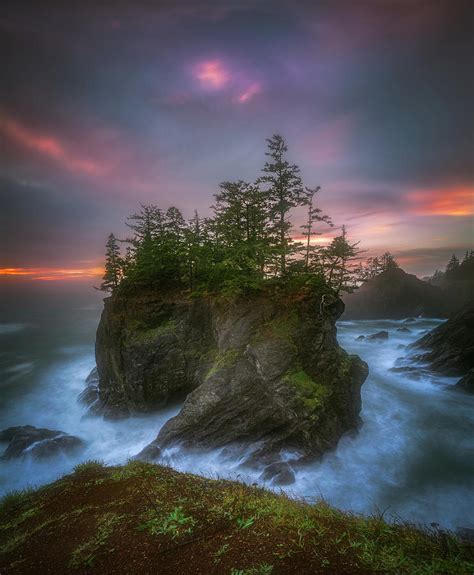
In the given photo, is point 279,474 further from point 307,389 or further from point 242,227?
point 242,227

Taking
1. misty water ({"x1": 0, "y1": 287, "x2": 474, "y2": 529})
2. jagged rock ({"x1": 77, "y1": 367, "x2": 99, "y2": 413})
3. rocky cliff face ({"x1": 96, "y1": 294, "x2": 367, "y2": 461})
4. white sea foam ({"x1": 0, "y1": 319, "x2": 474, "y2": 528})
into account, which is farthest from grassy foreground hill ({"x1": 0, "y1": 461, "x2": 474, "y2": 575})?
jagged rock ({"x1": 77, "y1": 367, "x2": 99, "y2": 413})

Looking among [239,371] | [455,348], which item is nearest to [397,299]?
[455,348]

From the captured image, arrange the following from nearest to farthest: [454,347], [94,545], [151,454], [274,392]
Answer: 1. [94,545]
2. [151,454]
3. [274,392]
4. [454,347]

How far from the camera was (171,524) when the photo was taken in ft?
20.8

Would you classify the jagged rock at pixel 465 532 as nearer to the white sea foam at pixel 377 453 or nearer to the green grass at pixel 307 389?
the white sea foam at pixel 377 453

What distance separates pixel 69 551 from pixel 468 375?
3204 centimetres

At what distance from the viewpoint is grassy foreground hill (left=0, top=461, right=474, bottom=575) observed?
17.0 feet

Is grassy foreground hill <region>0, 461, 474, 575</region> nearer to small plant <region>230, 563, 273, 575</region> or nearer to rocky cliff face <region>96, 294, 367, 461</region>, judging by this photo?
small plant <region>230, 563, 273, 575</region>

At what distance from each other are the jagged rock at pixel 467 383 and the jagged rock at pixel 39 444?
32.8m

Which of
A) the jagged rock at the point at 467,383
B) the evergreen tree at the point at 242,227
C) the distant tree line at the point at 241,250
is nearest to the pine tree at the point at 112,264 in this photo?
the distant tree line at the point at 241,250

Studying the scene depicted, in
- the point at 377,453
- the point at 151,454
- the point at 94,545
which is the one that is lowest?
the point at 377,453

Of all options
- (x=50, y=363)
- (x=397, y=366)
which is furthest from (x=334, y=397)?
(x=50, y=363)

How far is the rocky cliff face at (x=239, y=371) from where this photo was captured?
15273mm

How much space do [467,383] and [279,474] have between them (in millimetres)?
21959
